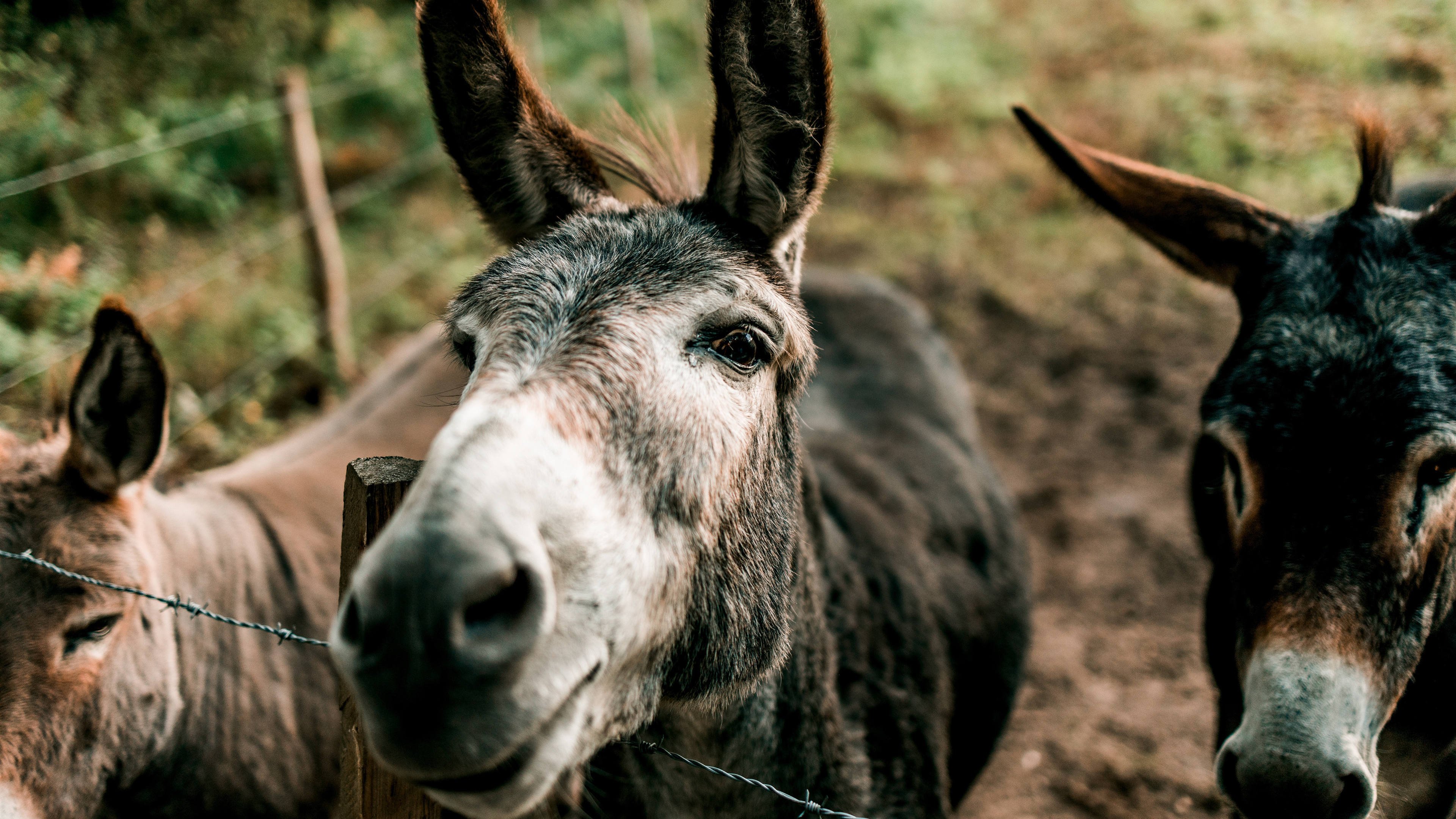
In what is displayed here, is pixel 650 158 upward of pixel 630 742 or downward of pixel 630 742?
upward

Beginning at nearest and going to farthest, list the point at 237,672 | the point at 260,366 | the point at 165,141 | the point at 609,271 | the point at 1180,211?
Answer: the point at 609,271 < the point at 1180,211 < the point at 237,672 < the point at 165,141 < the point at 260,366

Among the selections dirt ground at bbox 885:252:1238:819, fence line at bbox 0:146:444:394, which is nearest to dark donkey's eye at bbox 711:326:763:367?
fence line at bbox 0:146:444:394

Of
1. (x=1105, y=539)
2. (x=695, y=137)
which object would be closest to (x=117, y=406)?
(x=695, y=137)

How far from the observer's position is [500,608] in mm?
1229

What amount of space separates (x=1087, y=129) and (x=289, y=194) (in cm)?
853

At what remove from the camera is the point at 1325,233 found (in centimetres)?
231

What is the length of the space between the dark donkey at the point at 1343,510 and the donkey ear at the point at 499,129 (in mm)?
1773

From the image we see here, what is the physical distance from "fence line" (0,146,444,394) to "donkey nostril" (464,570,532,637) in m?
2.16

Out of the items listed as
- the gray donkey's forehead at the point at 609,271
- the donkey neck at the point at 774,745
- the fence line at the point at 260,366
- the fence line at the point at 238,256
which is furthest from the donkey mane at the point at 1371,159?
the fence line at the point at 260,366

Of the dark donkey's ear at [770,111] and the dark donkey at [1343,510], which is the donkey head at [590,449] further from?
the dark donkey at [1343,510]

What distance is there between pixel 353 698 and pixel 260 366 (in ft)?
17.9

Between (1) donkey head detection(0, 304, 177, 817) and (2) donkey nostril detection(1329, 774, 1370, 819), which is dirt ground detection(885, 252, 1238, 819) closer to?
Result: (2) donkey nostril detection(1329, 774, 1370, 819)

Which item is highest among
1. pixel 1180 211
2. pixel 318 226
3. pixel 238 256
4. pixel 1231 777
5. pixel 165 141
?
pixel 165 141

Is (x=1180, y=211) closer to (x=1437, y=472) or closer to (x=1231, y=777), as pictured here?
(x=1437, y=472)
